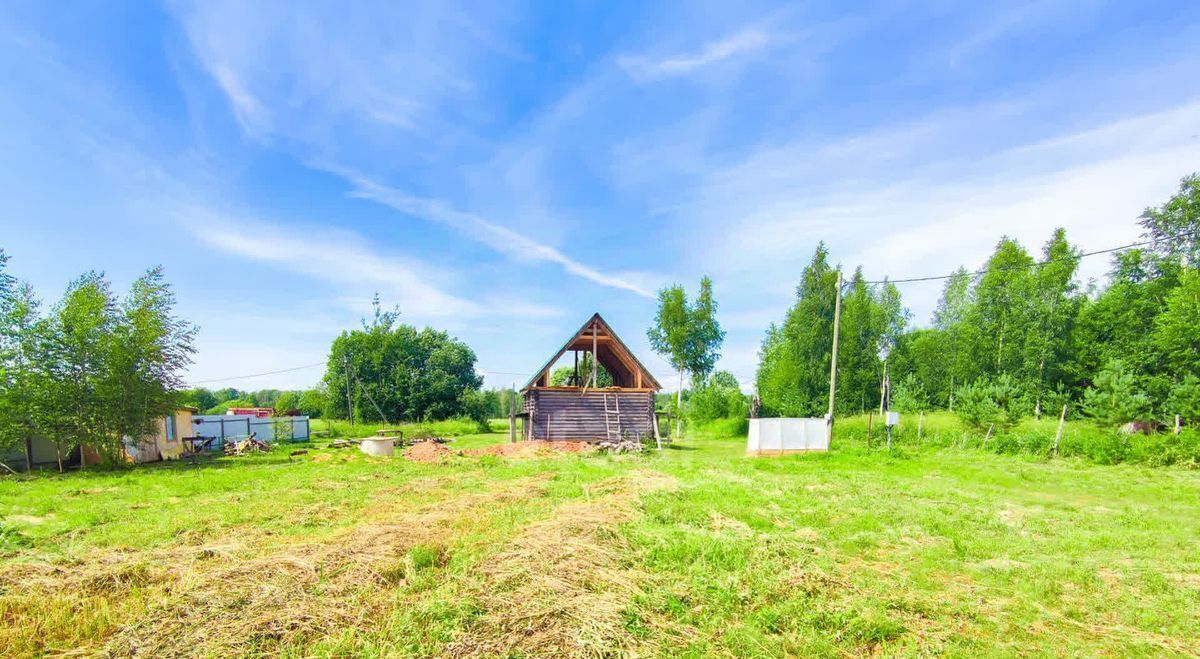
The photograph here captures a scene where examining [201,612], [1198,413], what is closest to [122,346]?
[201,612]

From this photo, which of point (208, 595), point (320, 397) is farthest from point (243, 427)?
point (208, 595)

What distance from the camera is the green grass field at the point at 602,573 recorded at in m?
4.12

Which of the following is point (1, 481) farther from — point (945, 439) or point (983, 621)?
point (945, 439)

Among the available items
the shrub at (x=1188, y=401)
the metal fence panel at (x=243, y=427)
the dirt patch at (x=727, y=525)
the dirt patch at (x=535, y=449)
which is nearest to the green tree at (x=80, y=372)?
the metal fence panel at (x=243, y=427)

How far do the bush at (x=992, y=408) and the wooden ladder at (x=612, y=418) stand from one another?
14769 millimetres

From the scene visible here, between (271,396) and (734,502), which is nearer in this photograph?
(734,502)

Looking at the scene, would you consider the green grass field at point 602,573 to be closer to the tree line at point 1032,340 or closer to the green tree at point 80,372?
the green tree at point 80,372

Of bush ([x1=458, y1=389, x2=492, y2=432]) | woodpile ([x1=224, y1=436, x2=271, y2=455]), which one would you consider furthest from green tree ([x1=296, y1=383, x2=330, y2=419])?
woodpile ([x1=224, y1=436, x2=271, y2=455])

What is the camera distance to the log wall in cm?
2220

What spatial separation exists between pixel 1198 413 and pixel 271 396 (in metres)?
163

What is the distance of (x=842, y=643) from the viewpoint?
4.29 meters

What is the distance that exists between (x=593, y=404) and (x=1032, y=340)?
1094 inches

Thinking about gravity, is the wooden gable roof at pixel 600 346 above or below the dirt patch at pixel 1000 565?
above

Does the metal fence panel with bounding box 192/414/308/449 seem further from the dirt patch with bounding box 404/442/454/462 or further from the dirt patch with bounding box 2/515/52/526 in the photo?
the dirt patch with bounding box 2/515/52/526
